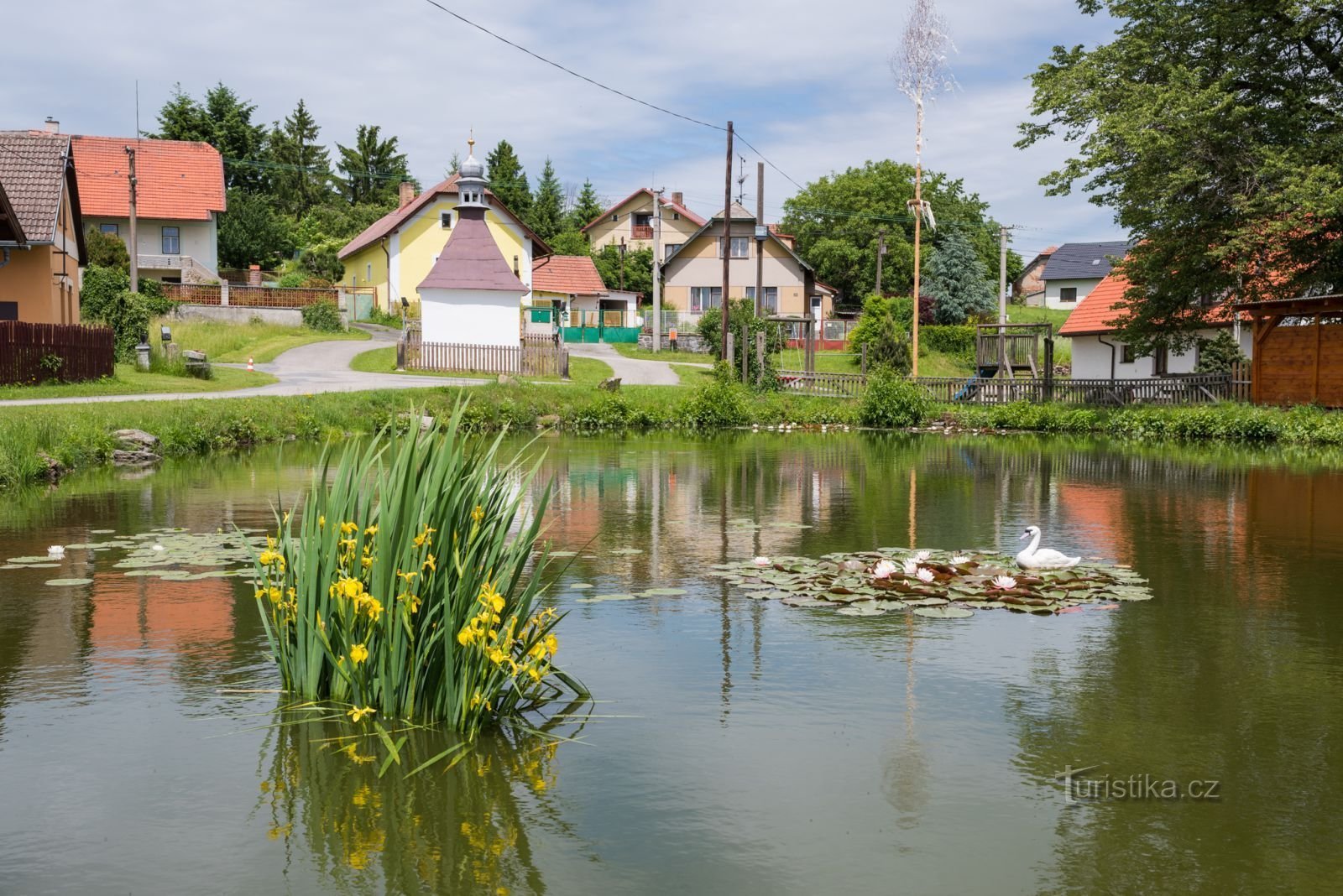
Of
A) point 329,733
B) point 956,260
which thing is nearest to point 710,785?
point 329,733

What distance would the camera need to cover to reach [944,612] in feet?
30.6

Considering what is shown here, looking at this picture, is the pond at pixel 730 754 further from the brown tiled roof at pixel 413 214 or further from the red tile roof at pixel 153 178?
the red tile roof at pixel 153 178

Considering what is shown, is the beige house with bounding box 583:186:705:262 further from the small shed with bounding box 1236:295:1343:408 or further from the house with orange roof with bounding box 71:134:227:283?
the small shed with bounding box 1236:295:1343:408

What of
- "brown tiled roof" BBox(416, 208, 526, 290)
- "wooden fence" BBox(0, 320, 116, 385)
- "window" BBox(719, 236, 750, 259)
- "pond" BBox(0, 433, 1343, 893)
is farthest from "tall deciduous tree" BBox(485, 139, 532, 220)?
"pond" BBox(0, 433, 1343, 893)

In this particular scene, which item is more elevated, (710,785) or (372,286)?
(372,286)

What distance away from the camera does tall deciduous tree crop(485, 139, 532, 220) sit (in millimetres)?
83125

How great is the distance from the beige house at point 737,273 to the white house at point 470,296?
2613 centimetres

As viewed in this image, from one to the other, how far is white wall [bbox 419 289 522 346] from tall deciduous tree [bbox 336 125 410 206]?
46.3 m

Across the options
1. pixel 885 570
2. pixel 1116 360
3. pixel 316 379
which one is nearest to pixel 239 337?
pixel 316 379

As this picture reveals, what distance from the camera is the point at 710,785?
5.77 metres

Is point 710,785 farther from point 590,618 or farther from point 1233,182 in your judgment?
point 1233,182

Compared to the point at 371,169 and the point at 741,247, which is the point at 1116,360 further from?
the point at 371,169

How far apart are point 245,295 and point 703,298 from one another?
2646cm

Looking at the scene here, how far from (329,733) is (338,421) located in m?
21.5
